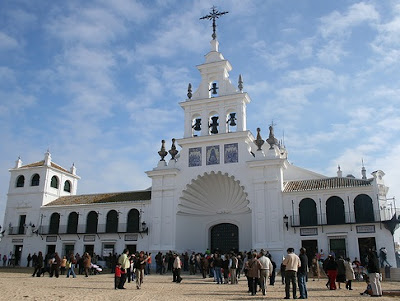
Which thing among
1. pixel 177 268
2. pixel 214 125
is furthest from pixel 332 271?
pixel 214 125

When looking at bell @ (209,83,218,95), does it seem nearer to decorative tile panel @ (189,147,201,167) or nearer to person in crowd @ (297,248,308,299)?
decorative tile panel @ (189,147,201,167)

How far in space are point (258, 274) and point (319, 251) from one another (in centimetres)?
1322

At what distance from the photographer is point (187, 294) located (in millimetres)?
13414

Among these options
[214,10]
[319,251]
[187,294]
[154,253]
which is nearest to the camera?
[187,294]

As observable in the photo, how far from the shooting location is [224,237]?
29312 mm

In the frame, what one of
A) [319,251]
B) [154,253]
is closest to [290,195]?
[319,251]

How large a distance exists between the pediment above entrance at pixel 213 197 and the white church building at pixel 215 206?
0.25ft

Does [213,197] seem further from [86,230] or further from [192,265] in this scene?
[86,230]

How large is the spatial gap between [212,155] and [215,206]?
3881 millimetres

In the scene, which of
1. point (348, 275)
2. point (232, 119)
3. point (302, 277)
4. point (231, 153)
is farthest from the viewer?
point (232, 119)

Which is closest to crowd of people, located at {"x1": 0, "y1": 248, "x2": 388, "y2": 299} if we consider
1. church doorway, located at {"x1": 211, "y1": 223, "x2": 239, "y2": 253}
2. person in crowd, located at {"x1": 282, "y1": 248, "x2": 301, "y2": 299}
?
person in crowd, located at {"x1": 282, "y1": 248, "x2": 301, "y2": 299}

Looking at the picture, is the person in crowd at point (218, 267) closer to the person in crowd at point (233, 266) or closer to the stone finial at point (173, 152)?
the person in crowd at point (233, 266)

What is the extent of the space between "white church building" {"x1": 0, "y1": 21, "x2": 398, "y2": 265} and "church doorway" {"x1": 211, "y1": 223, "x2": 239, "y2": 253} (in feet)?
0.24

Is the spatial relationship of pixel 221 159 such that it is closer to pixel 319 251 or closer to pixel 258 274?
pixel 319 251
